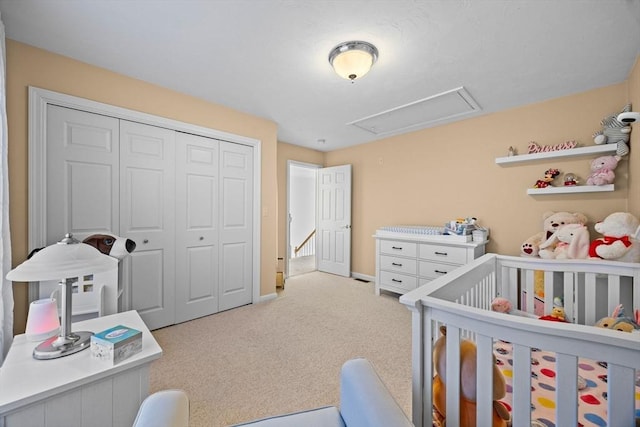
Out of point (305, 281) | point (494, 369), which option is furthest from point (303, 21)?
point (305, 281)

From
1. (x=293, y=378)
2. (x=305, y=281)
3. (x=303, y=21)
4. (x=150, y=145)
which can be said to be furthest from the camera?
(x=305, y=281)

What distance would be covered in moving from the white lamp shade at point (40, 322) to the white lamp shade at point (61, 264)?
31cm

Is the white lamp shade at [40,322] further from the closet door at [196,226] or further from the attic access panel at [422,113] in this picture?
the attic access panel at [422,113]

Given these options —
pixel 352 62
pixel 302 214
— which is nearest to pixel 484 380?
pixel 352 62

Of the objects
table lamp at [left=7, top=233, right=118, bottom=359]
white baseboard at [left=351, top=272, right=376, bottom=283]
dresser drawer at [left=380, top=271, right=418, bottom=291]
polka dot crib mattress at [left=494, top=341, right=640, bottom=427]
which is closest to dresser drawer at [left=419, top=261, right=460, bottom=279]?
dresser drawer at [left=380, top=271, right=418, bottom=291]

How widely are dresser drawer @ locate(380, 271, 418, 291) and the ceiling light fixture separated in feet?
8.36

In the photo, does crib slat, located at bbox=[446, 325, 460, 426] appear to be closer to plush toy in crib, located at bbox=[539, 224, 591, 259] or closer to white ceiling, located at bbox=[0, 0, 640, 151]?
white ceiling, located at bbox=[0, 0, 640, 151]

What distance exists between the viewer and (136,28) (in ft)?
5.62

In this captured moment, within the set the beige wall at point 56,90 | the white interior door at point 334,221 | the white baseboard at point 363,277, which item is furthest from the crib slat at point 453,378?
the white interior door at point 334,221

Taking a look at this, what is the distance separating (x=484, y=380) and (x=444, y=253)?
2377 mm

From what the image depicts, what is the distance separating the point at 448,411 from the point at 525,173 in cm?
288

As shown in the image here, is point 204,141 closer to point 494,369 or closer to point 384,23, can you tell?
point 384,23

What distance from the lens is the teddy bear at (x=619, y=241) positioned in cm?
192

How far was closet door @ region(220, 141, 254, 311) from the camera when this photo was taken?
3012mm
